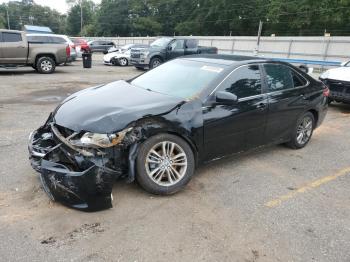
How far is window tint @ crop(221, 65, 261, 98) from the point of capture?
4.68m

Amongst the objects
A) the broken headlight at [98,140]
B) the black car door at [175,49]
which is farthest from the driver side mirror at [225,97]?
the black car door at [175,49]

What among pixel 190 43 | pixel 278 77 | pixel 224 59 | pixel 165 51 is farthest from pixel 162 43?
pixel 224 59

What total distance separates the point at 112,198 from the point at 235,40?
32.5 m

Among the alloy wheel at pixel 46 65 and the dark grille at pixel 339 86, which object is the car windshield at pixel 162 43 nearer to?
the alloy wheel at pixel 46 65

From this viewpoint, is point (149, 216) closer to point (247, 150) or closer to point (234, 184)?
point (234, 184)

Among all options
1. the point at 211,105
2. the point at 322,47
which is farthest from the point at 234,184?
Answer: the point at 322,47

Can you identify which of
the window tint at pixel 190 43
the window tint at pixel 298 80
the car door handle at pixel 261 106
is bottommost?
the car door handle at pixel 261 106

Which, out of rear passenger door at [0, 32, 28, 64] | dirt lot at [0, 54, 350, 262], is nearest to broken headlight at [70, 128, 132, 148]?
dirt lot at [0, 54, 350, 262]

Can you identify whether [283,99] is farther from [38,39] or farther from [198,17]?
[198,17]

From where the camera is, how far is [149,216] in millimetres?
3633

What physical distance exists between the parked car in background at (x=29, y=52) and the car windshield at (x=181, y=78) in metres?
10.4

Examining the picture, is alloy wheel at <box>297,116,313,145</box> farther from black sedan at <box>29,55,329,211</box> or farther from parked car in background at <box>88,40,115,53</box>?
parked car in background at <box>88,40,115,53</box>

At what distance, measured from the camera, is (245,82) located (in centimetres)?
488

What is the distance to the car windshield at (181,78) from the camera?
14.9 feet
